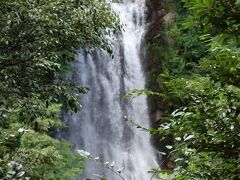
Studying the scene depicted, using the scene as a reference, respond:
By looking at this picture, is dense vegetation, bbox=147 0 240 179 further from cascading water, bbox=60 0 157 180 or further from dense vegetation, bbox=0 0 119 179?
cascading water, bbox=60 0 157 180

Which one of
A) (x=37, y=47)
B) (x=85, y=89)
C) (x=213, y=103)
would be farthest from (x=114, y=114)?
(x=213, y=103)

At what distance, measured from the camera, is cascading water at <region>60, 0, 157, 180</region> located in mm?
13547

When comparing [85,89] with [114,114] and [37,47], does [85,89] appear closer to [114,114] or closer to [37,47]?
[37,47]

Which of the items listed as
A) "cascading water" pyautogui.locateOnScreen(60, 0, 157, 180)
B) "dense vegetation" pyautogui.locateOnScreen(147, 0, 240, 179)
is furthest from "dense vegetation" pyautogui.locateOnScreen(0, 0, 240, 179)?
"cascading water" pyautogui.locateOnScreen(60, 0, 157, 180)

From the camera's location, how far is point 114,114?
14.5 metres

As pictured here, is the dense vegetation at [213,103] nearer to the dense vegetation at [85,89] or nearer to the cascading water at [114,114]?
the dense vegetation at [85,89]

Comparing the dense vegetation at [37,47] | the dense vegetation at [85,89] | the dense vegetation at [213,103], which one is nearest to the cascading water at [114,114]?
the dense vegetation at [85,89]

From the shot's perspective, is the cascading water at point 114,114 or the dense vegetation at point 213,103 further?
the cascading water at point 114,114

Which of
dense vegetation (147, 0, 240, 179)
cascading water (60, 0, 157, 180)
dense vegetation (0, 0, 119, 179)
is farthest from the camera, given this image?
cascading water (60, 0, 157, 180)

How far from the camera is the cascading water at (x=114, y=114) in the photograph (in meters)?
13.5

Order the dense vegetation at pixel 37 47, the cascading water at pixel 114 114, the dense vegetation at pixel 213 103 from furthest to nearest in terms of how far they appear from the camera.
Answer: the cascading water at pixel 114 114 → the dense vegetation at pixel 37 47 → the dense vegetation at pixel 213 103

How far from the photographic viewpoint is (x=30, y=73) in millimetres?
4328

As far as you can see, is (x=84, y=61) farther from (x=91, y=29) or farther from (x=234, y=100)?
(x=234, y=100)

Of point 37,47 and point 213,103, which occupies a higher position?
point 37,47
